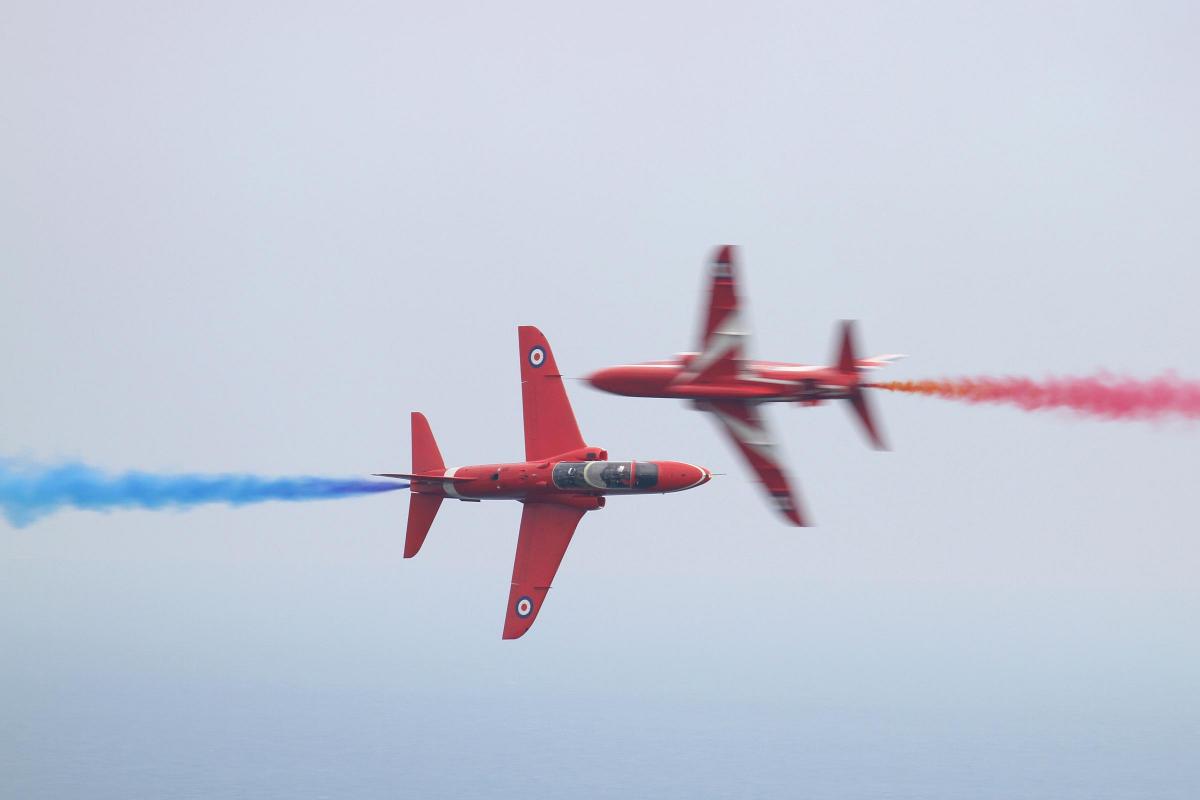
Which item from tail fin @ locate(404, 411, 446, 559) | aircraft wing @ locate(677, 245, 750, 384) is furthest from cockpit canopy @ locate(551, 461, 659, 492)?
tail fin @ locate(404, 411, 446, 559)

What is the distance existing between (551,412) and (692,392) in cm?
691

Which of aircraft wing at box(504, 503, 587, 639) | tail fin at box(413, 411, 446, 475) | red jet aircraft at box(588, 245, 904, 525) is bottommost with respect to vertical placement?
aircraft wing at box(504, 503, 587, 639)

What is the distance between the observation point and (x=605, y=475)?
4531 cm

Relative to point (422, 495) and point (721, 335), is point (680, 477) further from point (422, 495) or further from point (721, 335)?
point (422, 495)

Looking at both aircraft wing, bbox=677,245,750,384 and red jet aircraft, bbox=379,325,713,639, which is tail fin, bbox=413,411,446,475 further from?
aircraft wing, bbox=677,245,750,384

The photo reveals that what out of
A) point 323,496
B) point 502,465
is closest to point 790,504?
point 502,465

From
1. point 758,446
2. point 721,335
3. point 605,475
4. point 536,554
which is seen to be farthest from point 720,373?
point 536,554

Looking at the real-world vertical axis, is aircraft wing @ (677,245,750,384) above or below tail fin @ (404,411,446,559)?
above

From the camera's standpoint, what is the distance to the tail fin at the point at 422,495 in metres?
Result: 49.0

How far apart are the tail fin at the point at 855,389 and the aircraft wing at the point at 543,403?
35.0 feet

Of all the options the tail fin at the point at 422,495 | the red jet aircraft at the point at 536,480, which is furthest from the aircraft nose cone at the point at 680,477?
the tail fin at the point at 422,495

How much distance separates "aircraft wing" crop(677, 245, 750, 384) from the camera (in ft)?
144

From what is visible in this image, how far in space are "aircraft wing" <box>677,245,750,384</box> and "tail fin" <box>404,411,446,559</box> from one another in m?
10.7

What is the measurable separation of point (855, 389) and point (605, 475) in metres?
8.74
